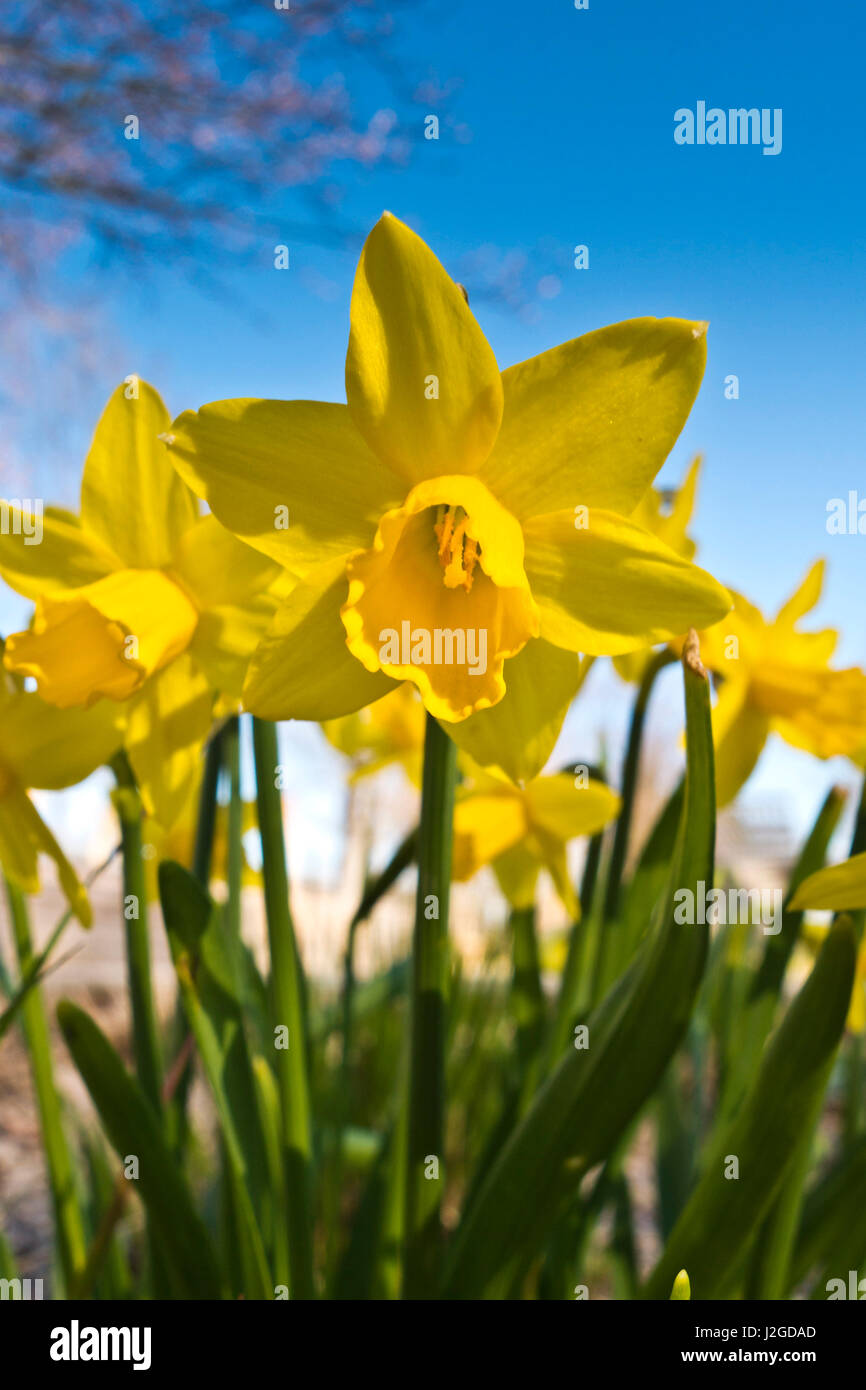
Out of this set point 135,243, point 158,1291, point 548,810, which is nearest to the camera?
point 158,1291

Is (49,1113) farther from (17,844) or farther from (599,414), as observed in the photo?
(599,414)

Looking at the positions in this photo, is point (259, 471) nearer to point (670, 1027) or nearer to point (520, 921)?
point (670, 1027)

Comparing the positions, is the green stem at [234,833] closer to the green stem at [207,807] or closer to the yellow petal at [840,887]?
the green stem at [207,807]

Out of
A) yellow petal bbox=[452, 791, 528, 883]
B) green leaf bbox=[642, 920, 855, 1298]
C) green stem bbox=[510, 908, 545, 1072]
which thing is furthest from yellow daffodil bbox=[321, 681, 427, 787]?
green leaf bbox=[642, 920, 855, 1298]

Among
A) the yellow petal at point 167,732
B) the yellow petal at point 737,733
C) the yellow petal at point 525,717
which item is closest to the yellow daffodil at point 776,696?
the yellow petal at point 737,733

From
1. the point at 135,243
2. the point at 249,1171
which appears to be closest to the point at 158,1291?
the point at 249,1171
